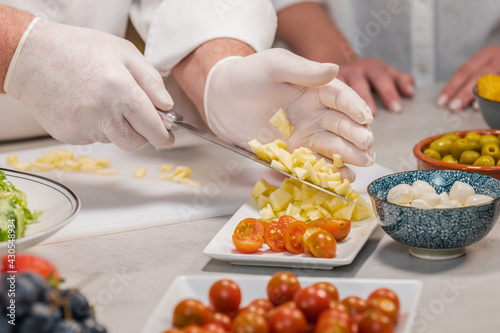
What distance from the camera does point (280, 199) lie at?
1.25 meters

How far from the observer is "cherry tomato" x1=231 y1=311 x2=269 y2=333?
71 centimetres

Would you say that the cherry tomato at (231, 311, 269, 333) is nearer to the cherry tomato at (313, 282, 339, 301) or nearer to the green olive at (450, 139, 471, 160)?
the cherry tomato at (313, 282, 339, 301)

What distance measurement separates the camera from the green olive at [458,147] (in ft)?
4.32

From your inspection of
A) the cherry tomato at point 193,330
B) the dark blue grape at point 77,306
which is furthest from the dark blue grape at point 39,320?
the cherry tomato at point 193,330

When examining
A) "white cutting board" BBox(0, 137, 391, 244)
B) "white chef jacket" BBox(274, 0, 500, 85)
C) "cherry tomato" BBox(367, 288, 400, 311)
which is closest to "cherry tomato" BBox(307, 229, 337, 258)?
"cherry tomato" BBox(367, 288, 400, 311)

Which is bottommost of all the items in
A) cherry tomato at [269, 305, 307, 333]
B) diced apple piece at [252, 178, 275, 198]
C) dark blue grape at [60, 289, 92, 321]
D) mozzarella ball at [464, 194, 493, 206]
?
diced apple piece at [252, 178, 275, 198]

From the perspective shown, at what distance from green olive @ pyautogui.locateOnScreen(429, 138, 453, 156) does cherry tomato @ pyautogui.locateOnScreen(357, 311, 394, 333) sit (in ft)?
2.19

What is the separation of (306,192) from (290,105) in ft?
0.81

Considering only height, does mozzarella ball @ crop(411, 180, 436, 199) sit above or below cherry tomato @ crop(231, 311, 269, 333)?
below

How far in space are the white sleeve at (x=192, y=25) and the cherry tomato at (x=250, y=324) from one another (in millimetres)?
1014

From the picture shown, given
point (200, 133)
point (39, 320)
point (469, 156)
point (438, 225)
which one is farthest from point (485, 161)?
point (39, 320)

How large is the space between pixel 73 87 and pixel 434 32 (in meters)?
1.63

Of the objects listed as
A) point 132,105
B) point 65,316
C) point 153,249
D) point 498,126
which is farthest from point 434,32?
point 65,316

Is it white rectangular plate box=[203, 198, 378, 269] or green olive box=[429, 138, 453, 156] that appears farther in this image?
green olive box=[429, 138, 453, 156]
